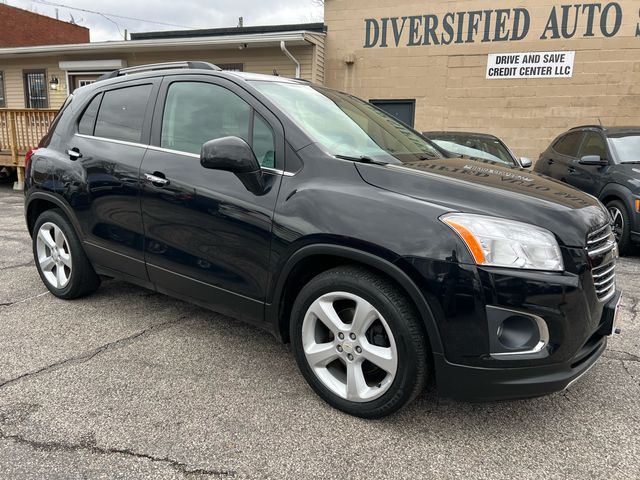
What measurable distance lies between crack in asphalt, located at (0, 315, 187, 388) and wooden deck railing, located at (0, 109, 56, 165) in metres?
8.88

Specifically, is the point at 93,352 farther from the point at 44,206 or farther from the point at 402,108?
the point at 402,108

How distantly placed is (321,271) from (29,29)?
91.5 feet

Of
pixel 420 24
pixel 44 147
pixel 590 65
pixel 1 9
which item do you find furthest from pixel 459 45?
pixel 1 9

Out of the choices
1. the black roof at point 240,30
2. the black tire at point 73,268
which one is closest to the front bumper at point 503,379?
the black tire at point 73,268

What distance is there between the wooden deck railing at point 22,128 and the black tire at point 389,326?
1025cm

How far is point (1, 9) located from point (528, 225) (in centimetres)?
2751

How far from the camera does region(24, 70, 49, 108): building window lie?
15398mm

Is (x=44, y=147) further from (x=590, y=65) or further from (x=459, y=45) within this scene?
(x=590, y=65)

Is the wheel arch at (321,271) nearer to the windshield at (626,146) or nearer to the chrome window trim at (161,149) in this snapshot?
the chrome window trim at (161,149)

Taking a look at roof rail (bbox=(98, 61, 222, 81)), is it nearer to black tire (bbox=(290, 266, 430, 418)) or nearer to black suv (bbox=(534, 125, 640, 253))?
black tire (bbox=(290, 266, 430, 418))

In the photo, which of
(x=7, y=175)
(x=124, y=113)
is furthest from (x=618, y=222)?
(x=7, y=175)

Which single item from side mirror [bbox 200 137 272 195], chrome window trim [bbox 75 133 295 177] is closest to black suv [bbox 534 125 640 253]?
chrome window trim [bbox 75 133 295 177]

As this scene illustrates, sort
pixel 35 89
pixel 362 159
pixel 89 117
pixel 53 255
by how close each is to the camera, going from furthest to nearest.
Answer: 1. pixel 35 89
2. pixel 53 255
3. pixel 89 117
4. pixel 362 159

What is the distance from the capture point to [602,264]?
230 centimetres
